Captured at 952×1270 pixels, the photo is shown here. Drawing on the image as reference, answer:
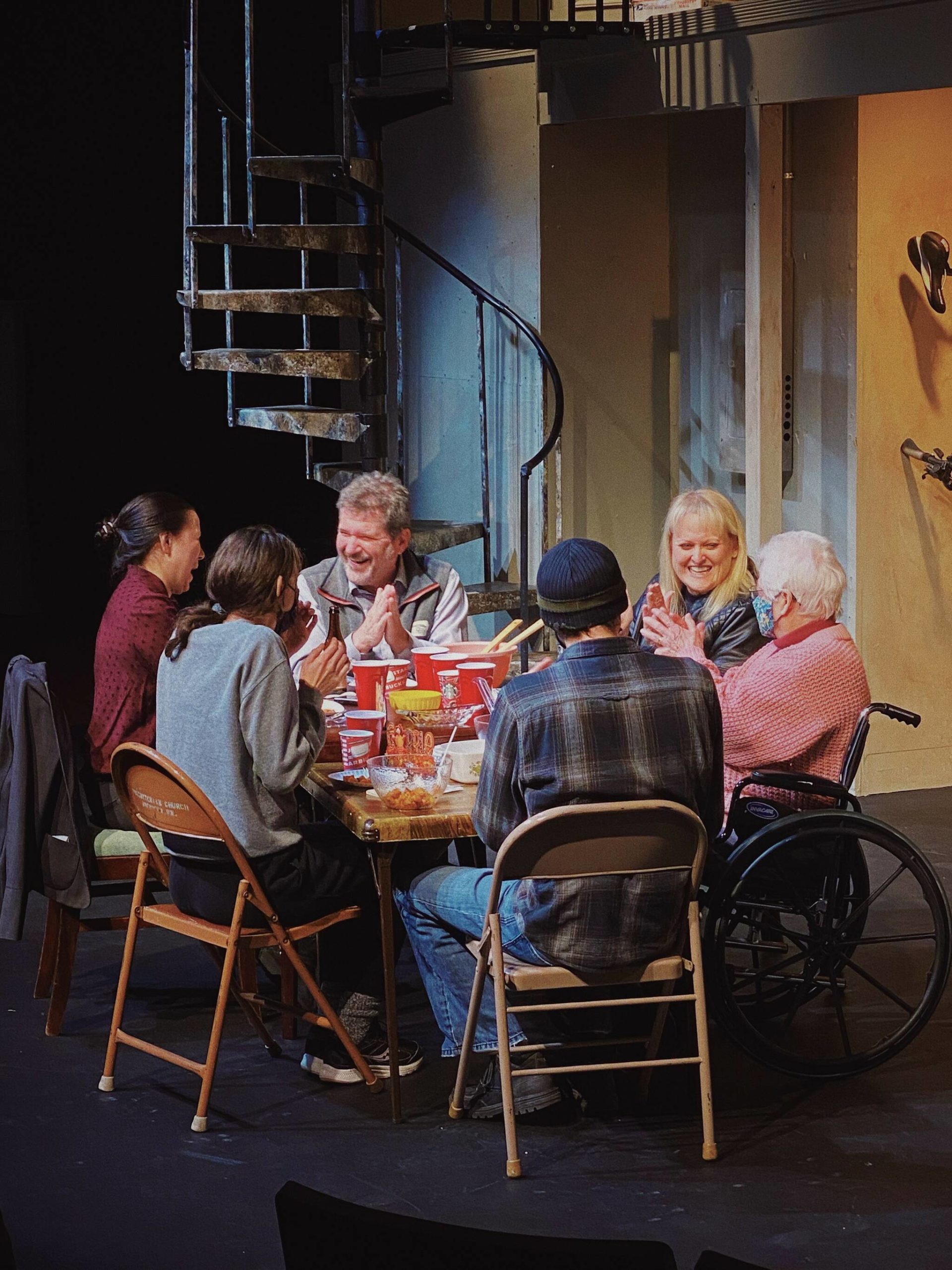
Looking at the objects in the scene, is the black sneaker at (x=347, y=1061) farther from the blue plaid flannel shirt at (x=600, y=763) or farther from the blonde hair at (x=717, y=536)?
Result: the blonde hair at (x=717, y=536)

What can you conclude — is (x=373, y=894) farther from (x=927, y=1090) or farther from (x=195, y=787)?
(x=927, y=1090)

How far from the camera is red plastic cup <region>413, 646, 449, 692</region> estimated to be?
12.6ft

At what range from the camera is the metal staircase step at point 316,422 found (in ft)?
21.7

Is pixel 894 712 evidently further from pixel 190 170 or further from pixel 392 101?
pixel 190 170

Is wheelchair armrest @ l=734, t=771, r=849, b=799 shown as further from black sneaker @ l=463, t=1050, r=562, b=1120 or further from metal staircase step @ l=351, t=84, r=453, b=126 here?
metal staircase step @ l=351, t=84, r=453, b=126

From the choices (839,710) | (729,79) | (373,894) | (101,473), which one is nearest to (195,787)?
(373,894)

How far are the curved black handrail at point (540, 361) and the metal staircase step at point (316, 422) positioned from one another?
2.21ft

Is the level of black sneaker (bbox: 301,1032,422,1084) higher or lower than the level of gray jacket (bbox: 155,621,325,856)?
lower

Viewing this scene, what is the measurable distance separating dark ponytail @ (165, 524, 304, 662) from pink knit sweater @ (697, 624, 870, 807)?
1048mm

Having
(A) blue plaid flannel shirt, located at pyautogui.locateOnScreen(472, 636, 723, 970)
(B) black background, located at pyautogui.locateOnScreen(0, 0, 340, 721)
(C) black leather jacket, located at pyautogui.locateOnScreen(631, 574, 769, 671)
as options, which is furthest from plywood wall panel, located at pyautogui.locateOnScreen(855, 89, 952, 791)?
(B) black background, located at pyautogui.locateOnScreen(0, 0, 340, 721)

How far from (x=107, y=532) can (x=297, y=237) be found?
103 inches

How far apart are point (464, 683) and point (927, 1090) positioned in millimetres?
1362

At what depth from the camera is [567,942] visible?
3.13m

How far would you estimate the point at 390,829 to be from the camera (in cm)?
324
